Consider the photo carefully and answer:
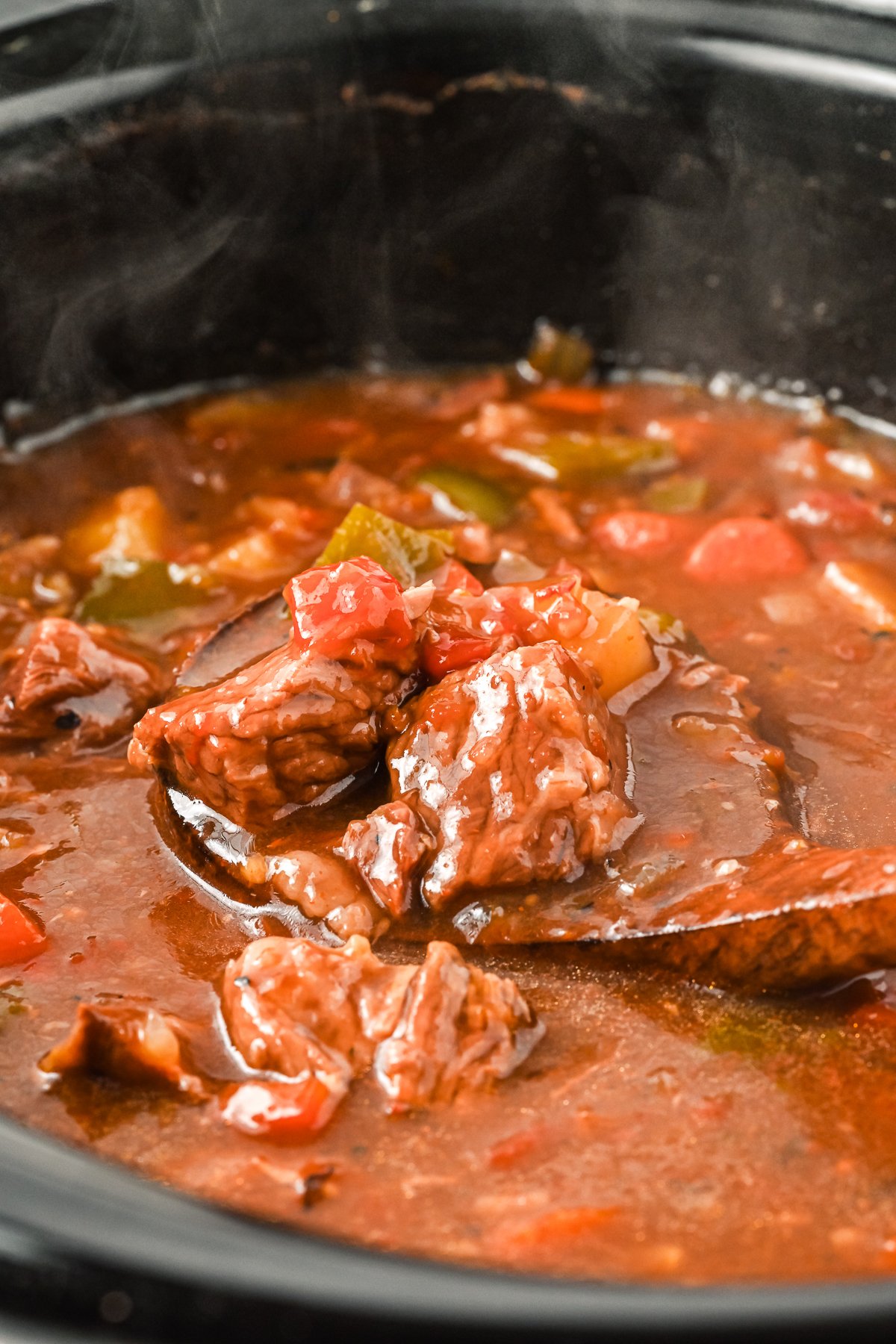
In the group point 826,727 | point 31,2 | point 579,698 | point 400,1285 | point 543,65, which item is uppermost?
point 31,2

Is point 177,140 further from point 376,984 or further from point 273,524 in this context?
point 376,984

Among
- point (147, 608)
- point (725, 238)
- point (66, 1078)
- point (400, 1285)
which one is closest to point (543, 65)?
point (725, 238)

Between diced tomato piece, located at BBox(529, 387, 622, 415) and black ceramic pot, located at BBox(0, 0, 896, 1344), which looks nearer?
Result: black ceramic pot, located at BBox(0, 0, 896, 1344)

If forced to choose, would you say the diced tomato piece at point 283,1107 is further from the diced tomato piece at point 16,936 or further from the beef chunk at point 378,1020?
the diced tomato piece at point 16,936

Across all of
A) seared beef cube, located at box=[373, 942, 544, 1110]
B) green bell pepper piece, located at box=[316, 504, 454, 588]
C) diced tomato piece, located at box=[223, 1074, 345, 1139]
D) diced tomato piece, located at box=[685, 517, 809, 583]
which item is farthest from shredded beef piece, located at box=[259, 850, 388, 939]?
diced tomato piece, located at box=[685, 517, 809, 583]

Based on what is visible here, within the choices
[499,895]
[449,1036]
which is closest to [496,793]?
[499,895]

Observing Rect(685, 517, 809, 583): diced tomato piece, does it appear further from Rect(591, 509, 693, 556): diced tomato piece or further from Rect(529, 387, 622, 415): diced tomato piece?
Rect(529, 387, 622, 415): diced tomato piece
